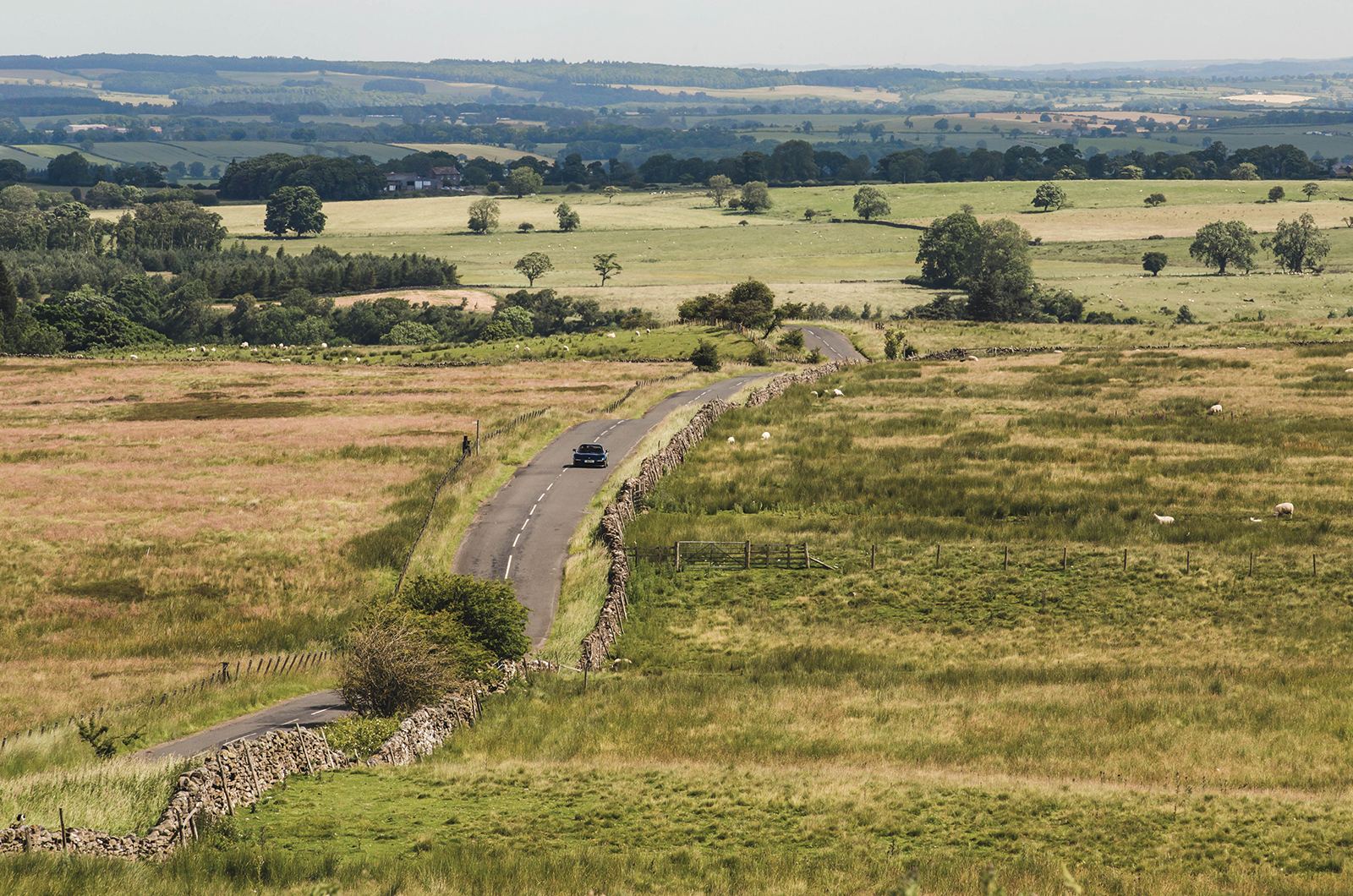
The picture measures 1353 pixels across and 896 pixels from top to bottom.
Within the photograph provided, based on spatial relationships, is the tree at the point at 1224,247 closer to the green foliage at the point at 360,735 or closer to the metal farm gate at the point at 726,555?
the metal farm gate at the point at 726,555

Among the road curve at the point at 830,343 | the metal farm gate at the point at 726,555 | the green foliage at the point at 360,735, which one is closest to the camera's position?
the green foliage at the point at 360,735

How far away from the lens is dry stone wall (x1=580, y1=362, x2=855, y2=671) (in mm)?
38309

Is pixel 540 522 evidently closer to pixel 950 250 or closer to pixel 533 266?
pixel 533 266

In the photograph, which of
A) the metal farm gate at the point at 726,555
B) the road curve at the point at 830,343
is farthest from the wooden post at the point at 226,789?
the road curve at the point at 830,343

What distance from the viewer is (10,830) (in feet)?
63.6

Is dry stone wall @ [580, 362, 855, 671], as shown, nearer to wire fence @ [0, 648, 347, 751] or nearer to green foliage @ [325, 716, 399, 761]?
wire fence @ [0, 648, 347, 751]

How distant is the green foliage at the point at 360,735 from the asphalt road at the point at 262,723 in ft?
3.68

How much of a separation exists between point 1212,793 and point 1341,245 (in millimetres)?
192403

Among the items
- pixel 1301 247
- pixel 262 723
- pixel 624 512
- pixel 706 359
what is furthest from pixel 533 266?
pixel 262 723

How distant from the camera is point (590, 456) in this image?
62.4 meters

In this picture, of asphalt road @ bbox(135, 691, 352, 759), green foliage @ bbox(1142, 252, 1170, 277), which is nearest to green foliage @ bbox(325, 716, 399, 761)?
asphalt road @ bbox(135, 691, 352, 759)

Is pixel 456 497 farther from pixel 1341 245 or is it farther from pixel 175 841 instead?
pixel 1341 245

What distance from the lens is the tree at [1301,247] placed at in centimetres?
17500

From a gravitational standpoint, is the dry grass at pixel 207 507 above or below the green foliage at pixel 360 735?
below
